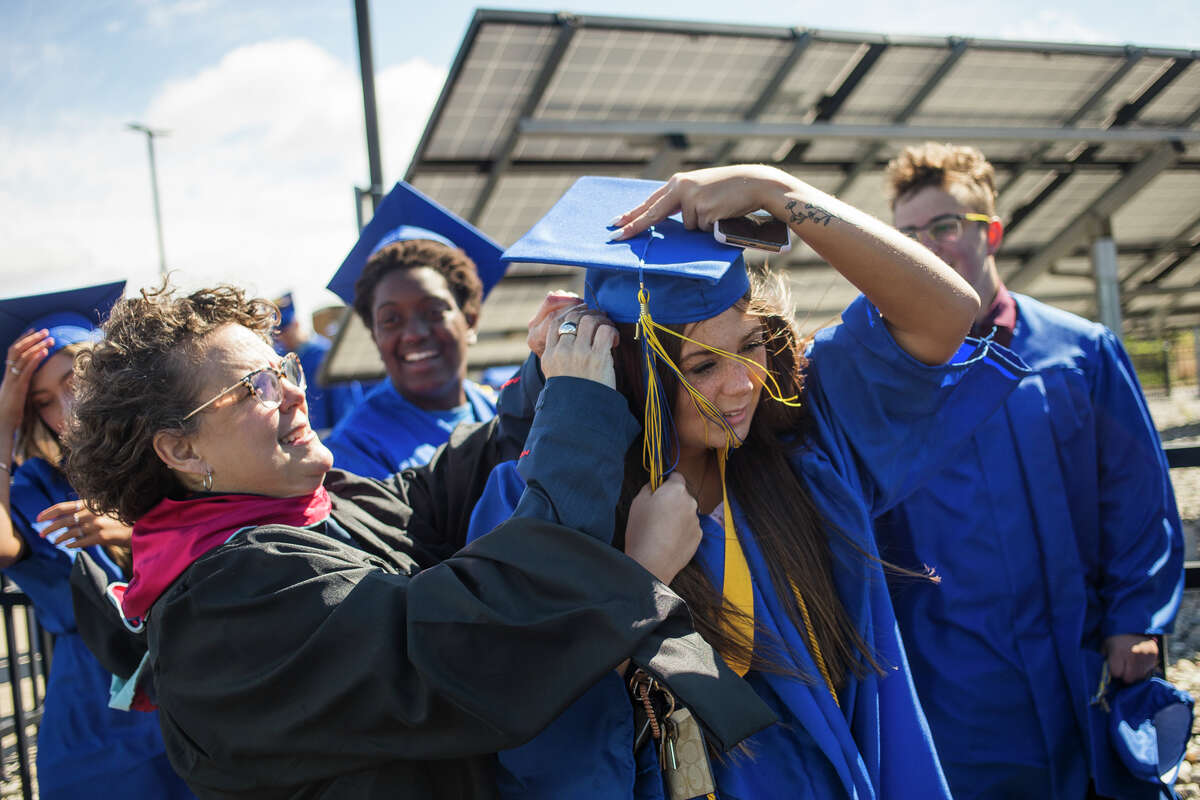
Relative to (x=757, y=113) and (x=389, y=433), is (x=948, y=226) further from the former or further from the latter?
(x=757, y=113)

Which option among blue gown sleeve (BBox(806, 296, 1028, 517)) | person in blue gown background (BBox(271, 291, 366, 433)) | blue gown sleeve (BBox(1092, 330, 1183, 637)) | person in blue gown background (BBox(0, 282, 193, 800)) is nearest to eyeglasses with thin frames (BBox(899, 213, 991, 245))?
blue gown sleeve (BBox(1092, 330, 1183, 637))

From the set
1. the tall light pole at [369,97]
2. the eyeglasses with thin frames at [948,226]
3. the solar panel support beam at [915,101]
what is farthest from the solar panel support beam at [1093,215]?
the tall light pole at [369,97]

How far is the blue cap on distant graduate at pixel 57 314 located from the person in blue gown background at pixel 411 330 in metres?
0.91

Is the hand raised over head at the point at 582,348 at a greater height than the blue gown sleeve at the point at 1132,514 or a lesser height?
greater

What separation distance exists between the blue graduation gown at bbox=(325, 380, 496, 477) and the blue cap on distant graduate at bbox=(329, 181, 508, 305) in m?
0.57

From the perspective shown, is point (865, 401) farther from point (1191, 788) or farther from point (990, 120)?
point (990, 120)

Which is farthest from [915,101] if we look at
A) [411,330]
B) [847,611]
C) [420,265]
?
[847,611]

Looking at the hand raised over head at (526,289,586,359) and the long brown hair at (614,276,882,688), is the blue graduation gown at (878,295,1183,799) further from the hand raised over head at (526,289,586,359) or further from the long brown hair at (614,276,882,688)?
the hand raised over head at (526,289,586,359)

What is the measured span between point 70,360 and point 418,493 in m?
1.48

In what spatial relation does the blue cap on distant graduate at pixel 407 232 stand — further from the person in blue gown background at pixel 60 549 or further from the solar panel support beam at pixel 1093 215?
the solar panel support beam at pixel 1093 215

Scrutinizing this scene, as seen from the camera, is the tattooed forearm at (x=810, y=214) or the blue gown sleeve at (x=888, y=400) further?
the blue gown sleeve at (x=888, y=400)

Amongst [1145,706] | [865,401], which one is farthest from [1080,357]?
[865,401]

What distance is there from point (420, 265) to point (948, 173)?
1.99 metres

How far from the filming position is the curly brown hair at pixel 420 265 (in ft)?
11.4
